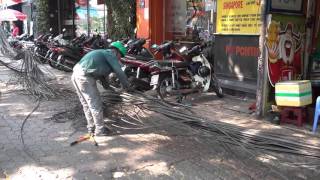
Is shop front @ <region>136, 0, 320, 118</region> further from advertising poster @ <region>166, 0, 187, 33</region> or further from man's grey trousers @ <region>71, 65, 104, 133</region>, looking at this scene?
man's grey trousers @ <region>71, 65, 104, 133</region>

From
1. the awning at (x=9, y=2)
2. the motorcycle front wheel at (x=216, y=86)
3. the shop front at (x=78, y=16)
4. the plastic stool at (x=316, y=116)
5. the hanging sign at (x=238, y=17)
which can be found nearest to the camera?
the plastic stool at (x=316, y=116)

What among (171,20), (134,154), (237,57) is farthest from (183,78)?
(171,20)

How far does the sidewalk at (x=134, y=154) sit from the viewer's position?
472 centimetres

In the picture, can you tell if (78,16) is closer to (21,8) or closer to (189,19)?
(189,19)

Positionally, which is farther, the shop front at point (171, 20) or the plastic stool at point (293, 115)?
the shop front at point (171, 20)

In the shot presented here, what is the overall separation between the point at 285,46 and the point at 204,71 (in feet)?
6.21

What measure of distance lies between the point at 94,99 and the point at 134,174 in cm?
164

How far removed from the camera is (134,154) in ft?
17.6

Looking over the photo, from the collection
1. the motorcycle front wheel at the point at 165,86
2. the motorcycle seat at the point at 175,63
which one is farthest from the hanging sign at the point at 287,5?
the motorcycle front wheel at the point at 165,86

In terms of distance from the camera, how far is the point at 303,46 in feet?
24.8

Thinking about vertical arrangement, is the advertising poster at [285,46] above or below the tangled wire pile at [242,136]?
above

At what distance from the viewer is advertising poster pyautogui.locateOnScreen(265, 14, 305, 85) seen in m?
6.81

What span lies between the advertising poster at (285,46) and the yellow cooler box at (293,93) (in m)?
0.37

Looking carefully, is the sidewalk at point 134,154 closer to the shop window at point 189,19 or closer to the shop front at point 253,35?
the shop front at point 253,35
